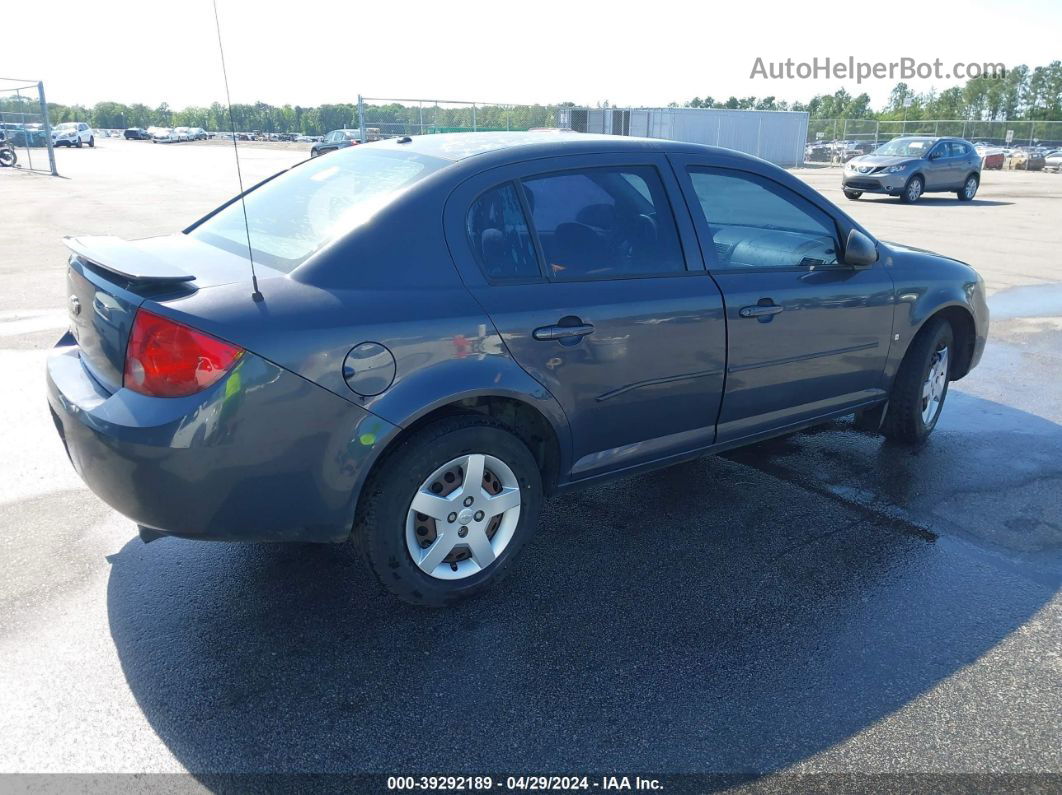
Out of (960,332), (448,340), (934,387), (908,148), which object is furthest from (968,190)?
(448,340)

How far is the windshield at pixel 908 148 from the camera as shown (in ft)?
71.1

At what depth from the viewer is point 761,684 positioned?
2846 mm

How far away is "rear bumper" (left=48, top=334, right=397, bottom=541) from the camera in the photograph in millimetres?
2664

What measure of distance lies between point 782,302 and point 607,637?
1.79m

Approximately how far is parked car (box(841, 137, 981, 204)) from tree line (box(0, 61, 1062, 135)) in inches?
398

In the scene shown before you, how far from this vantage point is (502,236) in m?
3.23

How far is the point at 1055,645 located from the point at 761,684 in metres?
1.20

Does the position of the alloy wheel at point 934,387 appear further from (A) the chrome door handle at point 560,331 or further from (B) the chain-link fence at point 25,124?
(B) the chain-link fence at point 25,124

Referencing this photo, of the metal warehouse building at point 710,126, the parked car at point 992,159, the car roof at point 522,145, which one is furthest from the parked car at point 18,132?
the parked car at point 992,159

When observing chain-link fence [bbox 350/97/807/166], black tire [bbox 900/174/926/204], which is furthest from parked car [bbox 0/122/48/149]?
black tire [bbox 900/174/926/204]

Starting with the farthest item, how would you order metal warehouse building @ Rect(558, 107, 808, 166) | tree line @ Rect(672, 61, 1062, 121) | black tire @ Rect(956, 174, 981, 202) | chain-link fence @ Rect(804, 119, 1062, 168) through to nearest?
tree line @ Rect(672, 61, 1062, 121) → chain-link fence @ Rect(804, 119, 1062, 168) → metal warehouse building @ Rect(558, 107, 808, 166) → black tire @ Rect(956, 174, 981, 202)

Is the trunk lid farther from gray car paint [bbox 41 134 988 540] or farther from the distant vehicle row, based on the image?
the distant vehicle row

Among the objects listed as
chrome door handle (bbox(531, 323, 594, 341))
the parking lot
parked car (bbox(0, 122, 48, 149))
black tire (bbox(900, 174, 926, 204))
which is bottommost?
the parking lot

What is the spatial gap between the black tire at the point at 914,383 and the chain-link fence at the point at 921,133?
4268cm
